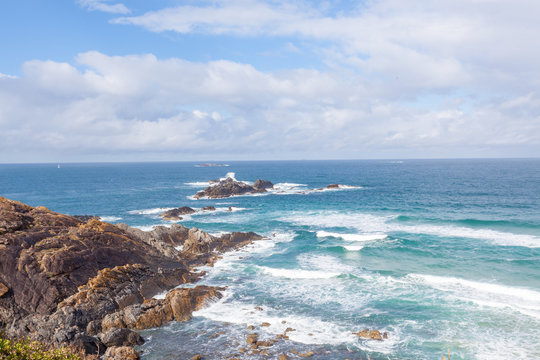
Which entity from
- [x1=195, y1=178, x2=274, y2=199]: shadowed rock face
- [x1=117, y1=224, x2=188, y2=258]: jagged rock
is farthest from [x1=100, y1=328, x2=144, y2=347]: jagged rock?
[x1=195, y1=178, x2=274, y2=199]: shadowed rock face

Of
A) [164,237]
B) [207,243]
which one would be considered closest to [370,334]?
[207,243]

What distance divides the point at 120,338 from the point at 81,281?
28.8 ft

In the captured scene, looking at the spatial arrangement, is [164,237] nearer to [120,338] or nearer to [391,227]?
[120,338]

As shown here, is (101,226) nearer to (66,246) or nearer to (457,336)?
(66,246)

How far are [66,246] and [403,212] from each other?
54.8 meters

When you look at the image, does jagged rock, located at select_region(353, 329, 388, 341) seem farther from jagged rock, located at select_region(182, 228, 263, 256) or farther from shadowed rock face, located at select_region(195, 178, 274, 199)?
shadowed rock face, located at select_region(195, 178, 274, 199)

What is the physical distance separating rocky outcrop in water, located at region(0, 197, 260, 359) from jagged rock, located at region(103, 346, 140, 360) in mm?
66

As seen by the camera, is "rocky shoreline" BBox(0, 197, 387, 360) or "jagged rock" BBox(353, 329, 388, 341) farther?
"jagged rock" BBox(353, 329, 388, 341)

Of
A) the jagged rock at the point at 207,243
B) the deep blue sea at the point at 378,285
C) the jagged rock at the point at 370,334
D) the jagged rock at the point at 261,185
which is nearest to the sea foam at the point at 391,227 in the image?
the deep blue sea at the point at 378,285

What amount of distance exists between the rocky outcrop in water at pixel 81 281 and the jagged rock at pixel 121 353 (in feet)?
0.22

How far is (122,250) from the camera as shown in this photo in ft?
106

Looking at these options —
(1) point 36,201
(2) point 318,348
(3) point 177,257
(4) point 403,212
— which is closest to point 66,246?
(3) point 177,257

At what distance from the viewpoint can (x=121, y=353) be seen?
19.1 metres

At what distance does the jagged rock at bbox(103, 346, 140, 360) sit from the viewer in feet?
61.9
